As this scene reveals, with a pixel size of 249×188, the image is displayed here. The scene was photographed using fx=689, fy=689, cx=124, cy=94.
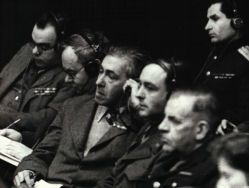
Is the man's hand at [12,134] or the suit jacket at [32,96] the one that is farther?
the suit jacket at [32,96]

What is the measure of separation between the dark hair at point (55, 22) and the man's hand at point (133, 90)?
144 centimetres

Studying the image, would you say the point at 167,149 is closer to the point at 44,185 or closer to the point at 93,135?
the point at 93,135

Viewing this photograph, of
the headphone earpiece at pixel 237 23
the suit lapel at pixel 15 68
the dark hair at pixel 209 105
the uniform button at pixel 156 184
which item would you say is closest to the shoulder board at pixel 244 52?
the headphone earpiece at pixel 237 23

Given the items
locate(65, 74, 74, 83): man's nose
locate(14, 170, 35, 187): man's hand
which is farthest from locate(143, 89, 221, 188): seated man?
locate(65, 74, 74, 83): man's nose

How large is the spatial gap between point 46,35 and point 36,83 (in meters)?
0.42

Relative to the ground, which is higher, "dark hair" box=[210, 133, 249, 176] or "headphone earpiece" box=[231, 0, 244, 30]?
"headphone earpiece" box=[231, 0, 244, 30]

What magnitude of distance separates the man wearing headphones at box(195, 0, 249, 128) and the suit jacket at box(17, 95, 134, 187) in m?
0.71

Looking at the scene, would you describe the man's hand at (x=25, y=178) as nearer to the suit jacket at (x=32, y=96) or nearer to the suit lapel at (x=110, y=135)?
the suit lapel at (x=110, y=135)

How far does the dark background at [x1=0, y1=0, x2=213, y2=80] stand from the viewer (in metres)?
5.30

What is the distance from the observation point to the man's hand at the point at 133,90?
4484 mm

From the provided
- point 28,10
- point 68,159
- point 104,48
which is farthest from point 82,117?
point 28,10

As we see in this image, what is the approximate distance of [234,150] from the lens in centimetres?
352

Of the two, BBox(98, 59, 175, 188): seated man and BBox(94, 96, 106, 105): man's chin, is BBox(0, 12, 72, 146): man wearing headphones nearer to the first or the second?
BBox(94, 96, 106, 105): man's chin

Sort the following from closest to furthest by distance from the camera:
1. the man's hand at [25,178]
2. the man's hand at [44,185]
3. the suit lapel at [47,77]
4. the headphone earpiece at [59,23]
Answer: the man's hand at [44,185], the man's hand at [25,178], the suit lapel at [47,77], the headphone earpiece at [59,23]
